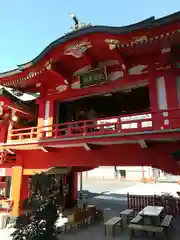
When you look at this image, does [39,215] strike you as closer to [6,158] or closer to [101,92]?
[101,92]

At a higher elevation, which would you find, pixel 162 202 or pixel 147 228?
pixel 162 202

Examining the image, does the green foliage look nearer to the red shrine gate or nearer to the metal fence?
the red shrine gate

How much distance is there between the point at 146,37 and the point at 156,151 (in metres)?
4.41

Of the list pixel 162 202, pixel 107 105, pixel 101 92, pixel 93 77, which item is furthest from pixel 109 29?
pixel 162 202

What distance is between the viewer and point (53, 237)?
6734 millimetres

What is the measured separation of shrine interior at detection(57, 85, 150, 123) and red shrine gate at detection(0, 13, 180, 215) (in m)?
0.23

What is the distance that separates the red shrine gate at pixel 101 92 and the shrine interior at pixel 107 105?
23 centimetres

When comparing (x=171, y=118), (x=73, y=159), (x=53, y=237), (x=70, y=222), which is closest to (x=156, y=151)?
(x=171, y=118)

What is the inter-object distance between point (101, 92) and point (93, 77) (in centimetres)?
87

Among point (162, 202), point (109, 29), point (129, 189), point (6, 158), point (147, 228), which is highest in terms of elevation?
point (109, 29)

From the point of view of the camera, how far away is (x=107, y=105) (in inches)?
598

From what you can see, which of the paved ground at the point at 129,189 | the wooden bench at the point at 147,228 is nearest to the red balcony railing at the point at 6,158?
the wooden bench at the point at 147,228

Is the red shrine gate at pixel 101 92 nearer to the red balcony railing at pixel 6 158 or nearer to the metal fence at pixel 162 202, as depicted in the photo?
the red balcony railing at pixel 6 158

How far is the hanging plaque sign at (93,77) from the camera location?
9555 mm
